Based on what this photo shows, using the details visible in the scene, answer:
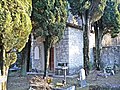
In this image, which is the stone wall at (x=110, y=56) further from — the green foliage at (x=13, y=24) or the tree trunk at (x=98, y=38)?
the green foliage at (x=13, y=24)

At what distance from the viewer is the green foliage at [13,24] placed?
9.56 meters

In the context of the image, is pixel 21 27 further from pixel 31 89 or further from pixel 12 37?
pixel 31 89

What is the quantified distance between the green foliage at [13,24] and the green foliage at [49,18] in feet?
10.6

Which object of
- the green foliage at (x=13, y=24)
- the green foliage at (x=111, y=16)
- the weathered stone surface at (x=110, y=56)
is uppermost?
the green foliage at (x=111, y=16)

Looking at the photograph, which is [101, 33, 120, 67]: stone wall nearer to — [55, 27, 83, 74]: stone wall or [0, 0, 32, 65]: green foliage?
[55, 27, 83, 74]: stone wall

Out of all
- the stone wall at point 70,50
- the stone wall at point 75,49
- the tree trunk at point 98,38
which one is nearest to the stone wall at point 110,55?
the tree trunk at point 98,38

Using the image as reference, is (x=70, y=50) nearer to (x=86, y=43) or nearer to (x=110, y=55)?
(x=86, y=43)

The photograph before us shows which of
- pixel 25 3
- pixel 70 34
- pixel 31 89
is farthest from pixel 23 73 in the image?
pixel 25 3

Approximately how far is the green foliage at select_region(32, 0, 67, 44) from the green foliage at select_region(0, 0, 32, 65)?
10.6 ft

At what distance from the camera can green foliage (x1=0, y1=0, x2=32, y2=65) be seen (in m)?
9.56

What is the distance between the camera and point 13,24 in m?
9.86

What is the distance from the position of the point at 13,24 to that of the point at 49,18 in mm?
4260

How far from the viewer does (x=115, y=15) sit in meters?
18.4

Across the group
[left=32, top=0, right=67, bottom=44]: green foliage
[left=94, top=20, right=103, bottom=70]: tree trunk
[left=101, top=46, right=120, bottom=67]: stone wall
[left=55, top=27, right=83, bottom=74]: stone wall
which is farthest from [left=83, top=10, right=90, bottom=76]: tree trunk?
[left=101, top=46, right=120, bottom=67]: stone wall
